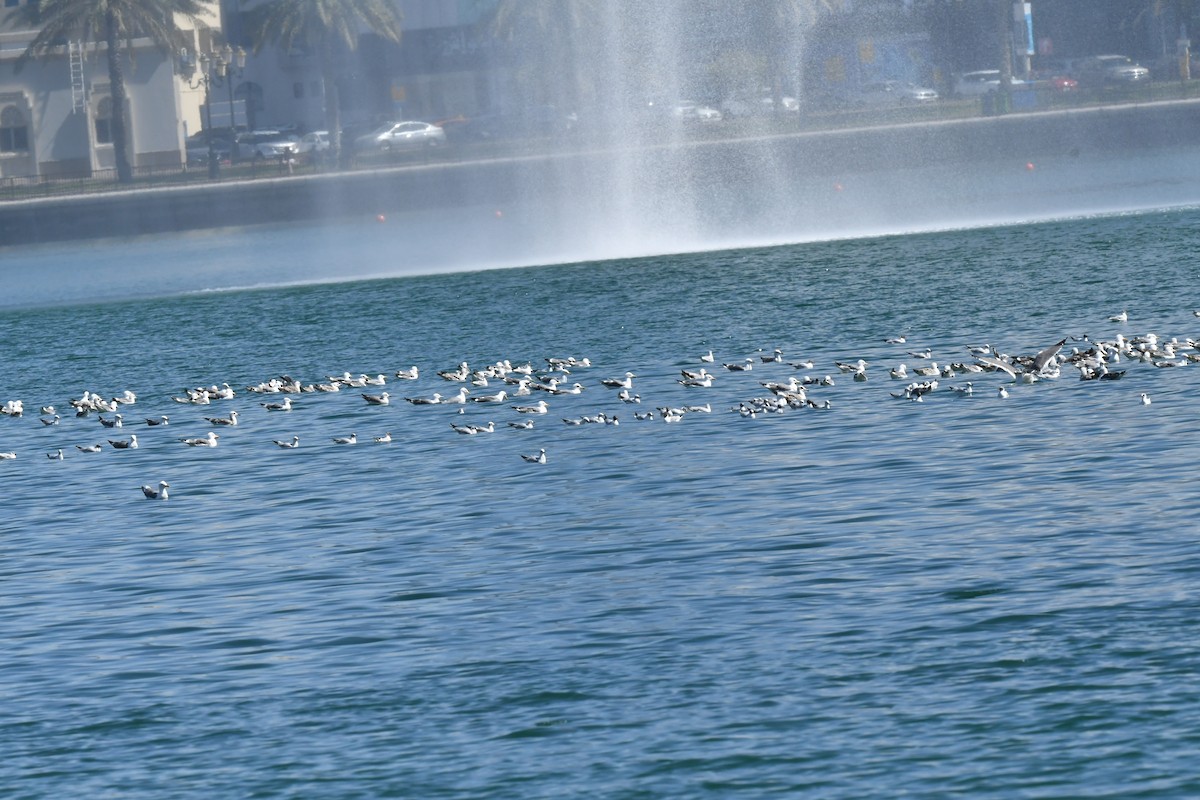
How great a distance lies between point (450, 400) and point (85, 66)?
98.7 m

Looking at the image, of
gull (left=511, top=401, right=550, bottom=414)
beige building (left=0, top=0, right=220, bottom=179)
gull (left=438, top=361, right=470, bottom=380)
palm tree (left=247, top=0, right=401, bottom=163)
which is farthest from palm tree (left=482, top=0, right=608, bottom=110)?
gull (left=511, top=401, right=550, bottom=414)

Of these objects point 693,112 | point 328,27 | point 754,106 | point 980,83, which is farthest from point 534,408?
point 328,27

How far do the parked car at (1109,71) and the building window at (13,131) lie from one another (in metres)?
66.1

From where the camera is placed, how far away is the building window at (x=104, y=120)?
12588 cm

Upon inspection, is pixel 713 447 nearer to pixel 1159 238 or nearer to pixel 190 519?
pixel 190 519

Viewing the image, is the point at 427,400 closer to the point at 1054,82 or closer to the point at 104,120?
the point at 1054,82

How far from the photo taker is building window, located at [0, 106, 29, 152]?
12562cm

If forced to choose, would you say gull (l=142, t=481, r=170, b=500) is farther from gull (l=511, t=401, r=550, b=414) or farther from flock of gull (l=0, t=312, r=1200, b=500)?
gull (l=511, t=401, r=550, b=414)

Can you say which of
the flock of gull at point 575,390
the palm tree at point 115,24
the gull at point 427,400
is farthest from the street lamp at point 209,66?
the gull at point 427,400

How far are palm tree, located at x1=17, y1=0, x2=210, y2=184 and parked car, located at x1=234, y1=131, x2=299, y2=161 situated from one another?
7.20 meters

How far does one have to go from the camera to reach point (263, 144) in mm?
118438

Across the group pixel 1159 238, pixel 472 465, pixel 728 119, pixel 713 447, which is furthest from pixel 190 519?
pixel 728 119

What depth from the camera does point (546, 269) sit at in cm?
6209

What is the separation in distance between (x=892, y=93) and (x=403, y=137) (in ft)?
95.8
